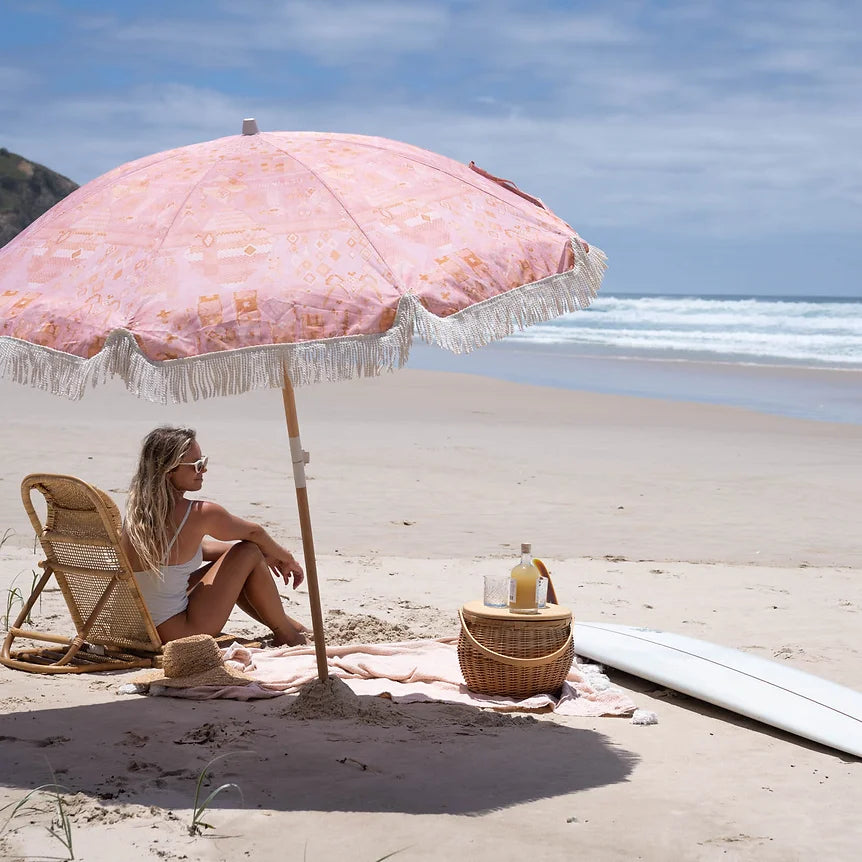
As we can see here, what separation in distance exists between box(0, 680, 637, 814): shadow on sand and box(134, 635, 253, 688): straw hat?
16 cm

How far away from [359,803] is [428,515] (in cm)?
585

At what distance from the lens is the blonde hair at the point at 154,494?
16.8 feet

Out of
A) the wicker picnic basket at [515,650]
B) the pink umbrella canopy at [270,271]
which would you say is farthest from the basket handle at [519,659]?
the pink umbrella canopy at [270,271]

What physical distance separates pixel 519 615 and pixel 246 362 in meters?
1.97

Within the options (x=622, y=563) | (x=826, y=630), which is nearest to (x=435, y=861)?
(x=826, y=630)

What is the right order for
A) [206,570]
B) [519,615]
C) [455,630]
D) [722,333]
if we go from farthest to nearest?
[722,333] → [455,630] → [206,570] → [519,615]

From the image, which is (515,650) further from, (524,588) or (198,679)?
(198,679)

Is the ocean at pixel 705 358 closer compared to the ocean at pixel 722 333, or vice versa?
the ocean at pixel 705 358

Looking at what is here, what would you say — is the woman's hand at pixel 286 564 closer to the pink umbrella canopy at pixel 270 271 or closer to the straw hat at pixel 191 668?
the straw hat at pixel 191 668

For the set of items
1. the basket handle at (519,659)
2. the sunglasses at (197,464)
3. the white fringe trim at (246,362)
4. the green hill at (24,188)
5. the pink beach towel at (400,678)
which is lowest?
the pink beach towel at (400,678)

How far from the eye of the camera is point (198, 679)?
→ 512cm

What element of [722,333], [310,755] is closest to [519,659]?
[310,755]

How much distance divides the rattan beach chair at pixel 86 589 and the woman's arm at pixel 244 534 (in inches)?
15.9

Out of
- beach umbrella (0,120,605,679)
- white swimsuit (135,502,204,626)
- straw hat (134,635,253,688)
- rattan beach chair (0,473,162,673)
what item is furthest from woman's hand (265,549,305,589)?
beach umbrella (0,120,605,679)
